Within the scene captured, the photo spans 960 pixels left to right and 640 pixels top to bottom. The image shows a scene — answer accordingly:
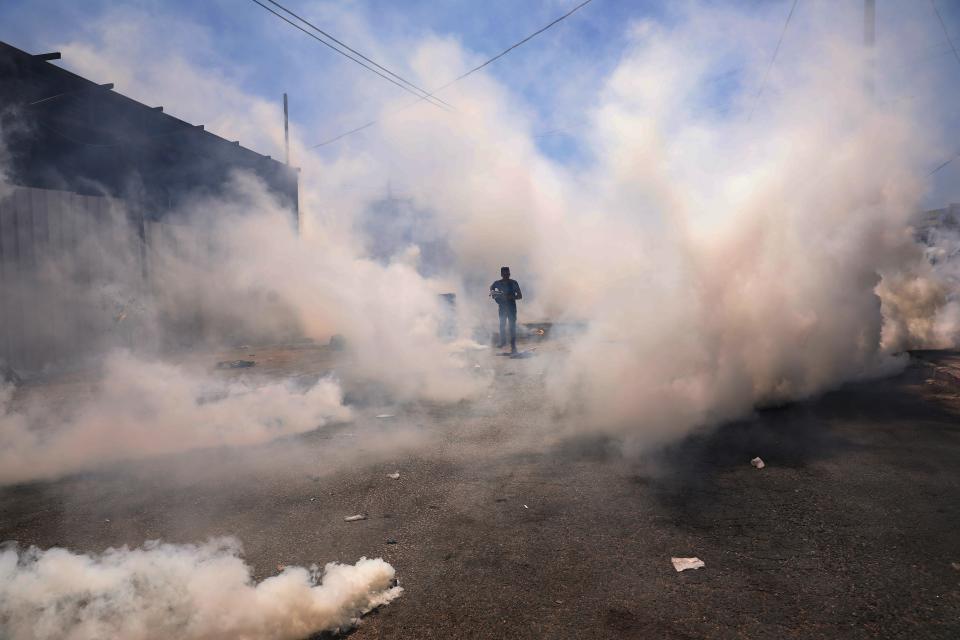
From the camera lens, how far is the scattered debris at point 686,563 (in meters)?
2.67

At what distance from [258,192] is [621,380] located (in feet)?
41.5

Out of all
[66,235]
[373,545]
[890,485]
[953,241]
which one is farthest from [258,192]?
[953,241]

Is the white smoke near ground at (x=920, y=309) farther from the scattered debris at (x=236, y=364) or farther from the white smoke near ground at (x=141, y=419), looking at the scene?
the scattered debris at (x=236, y=364)

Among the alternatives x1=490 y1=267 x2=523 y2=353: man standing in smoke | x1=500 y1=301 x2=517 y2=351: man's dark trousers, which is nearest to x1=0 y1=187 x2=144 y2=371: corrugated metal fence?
x1=490 y1=267 x2=523 y2=353: man standing in smoke

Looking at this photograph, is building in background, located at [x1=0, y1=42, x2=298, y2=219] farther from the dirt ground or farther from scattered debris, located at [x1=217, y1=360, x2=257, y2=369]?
the dirt ground

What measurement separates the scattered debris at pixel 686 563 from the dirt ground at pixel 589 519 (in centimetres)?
5

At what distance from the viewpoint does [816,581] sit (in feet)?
8.28

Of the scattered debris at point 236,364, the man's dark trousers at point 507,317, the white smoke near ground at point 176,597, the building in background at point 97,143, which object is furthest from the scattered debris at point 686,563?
the building in background at point 97,143

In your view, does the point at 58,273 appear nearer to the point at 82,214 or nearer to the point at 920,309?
the point at 82,214

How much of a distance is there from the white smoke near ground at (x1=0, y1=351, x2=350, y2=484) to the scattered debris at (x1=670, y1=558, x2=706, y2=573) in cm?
385

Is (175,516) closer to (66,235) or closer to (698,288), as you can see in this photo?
(698,288)

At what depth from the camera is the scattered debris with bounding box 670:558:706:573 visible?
2.67m

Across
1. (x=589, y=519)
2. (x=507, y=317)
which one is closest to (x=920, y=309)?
(x=507, y=317)

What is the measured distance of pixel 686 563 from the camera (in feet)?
8.89
